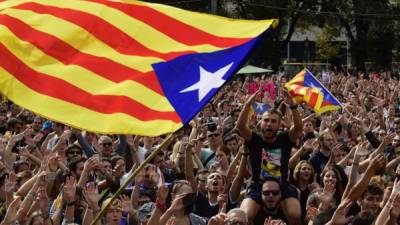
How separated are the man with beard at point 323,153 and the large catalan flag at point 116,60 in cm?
443

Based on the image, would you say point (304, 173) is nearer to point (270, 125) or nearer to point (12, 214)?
point (270, 125)

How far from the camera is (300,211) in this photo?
8703 millimetres

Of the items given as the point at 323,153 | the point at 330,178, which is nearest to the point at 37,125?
the point at 323,153

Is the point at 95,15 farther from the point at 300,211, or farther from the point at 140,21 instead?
the point at 300,211

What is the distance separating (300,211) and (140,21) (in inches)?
104

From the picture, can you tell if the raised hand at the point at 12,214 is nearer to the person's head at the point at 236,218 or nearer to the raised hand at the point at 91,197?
the raised hand at the point at 91,197

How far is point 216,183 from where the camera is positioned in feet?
29.5

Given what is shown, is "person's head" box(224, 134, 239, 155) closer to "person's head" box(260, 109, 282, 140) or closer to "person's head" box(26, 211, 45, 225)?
"person's head" box(260, 109, 282, 140)

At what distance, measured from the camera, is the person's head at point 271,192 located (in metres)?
8.13

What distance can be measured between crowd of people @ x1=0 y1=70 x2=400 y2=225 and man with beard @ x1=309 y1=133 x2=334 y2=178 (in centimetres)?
1

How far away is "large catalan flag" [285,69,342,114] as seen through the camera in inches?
613

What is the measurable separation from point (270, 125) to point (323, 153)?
8.57ft

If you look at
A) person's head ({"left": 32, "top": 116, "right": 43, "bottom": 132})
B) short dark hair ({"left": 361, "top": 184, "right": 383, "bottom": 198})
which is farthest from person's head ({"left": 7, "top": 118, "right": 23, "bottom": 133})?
short dark hair ({"left": 361, "top": 184, "right": 383, "bottom": 198})

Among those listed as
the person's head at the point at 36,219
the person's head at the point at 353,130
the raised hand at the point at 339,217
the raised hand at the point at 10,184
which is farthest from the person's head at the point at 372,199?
the person's head at the point at 353,130
